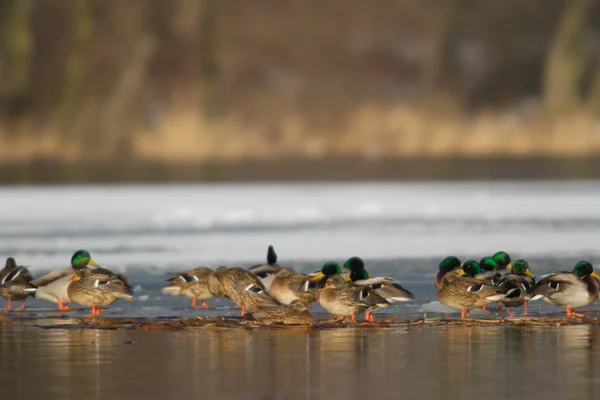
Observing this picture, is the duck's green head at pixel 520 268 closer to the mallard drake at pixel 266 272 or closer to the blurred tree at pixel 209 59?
the mallard drake at pixel 266 272

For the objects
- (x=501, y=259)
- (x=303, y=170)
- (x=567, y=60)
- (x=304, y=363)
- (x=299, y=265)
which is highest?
(x=567, y=60)

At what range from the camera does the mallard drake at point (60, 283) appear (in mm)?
11469

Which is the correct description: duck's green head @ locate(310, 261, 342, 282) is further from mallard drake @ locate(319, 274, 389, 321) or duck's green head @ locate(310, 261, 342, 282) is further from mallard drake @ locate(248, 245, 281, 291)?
mallard drake @ locate(248, 245, 281, 291)

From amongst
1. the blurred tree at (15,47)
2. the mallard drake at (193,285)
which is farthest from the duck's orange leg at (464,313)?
the blurred tree at (15,47)

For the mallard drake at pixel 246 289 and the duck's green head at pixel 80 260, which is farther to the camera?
the duck's green head at pixel 80 260

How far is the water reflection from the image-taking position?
8078 mm

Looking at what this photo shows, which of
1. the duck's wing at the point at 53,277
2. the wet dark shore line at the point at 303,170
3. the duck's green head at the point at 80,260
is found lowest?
the duck's wing at the point at 53,277

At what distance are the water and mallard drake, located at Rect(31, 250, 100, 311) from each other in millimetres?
156

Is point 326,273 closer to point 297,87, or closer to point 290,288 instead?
point 290,288

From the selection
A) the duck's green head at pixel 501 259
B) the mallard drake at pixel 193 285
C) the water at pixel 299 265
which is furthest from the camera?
the duck's green head at pixel 501 259

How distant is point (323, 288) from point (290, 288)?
632mm

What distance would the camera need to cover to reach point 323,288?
10.7 meters

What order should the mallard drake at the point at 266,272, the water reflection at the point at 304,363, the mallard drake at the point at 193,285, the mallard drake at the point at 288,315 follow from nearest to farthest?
the water reflection at the point at 304,363, the mallard drake at the point at 288,315, the mallard drake at the point at 193,285, the mallard drake at the point at 266,272

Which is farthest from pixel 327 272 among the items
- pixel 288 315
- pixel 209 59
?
pixel 209 59
